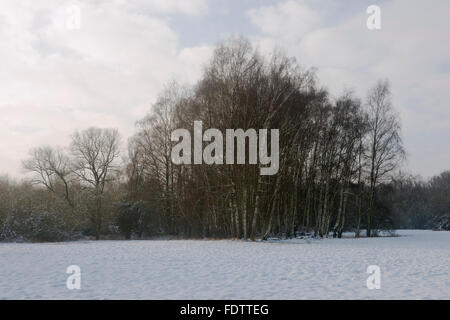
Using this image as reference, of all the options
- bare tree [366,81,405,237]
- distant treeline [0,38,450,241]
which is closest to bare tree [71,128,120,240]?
distant treeline [0,38,450,241]

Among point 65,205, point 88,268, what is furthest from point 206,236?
point 88,268

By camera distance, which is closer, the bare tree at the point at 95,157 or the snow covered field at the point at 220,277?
the snow covered field at the point at 220,277

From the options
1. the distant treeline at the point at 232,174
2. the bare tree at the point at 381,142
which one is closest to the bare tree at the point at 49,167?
the distant treeline at the point at 232,174

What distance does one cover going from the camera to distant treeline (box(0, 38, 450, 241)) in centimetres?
2333

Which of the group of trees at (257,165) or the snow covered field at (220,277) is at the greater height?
the group of trees at (257,165)

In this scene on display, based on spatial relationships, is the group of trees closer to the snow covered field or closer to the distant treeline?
the distant treeline

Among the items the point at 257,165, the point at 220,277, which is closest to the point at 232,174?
the point at 257,165

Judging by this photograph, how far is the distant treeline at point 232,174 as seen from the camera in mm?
23328

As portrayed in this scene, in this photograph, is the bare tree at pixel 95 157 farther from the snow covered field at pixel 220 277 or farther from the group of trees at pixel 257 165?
the snow covered field at pixel 220 277

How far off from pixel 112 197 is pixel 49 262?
77.4 feet

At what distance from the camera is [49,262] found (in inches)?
485

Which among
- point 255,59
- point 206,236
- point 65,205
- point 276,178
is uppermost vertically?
point 255,59

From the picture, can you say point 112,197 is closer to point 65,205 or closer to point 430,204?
point 65,205

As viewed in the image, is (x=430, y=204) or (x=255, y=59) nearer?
(x=255, y=59)
